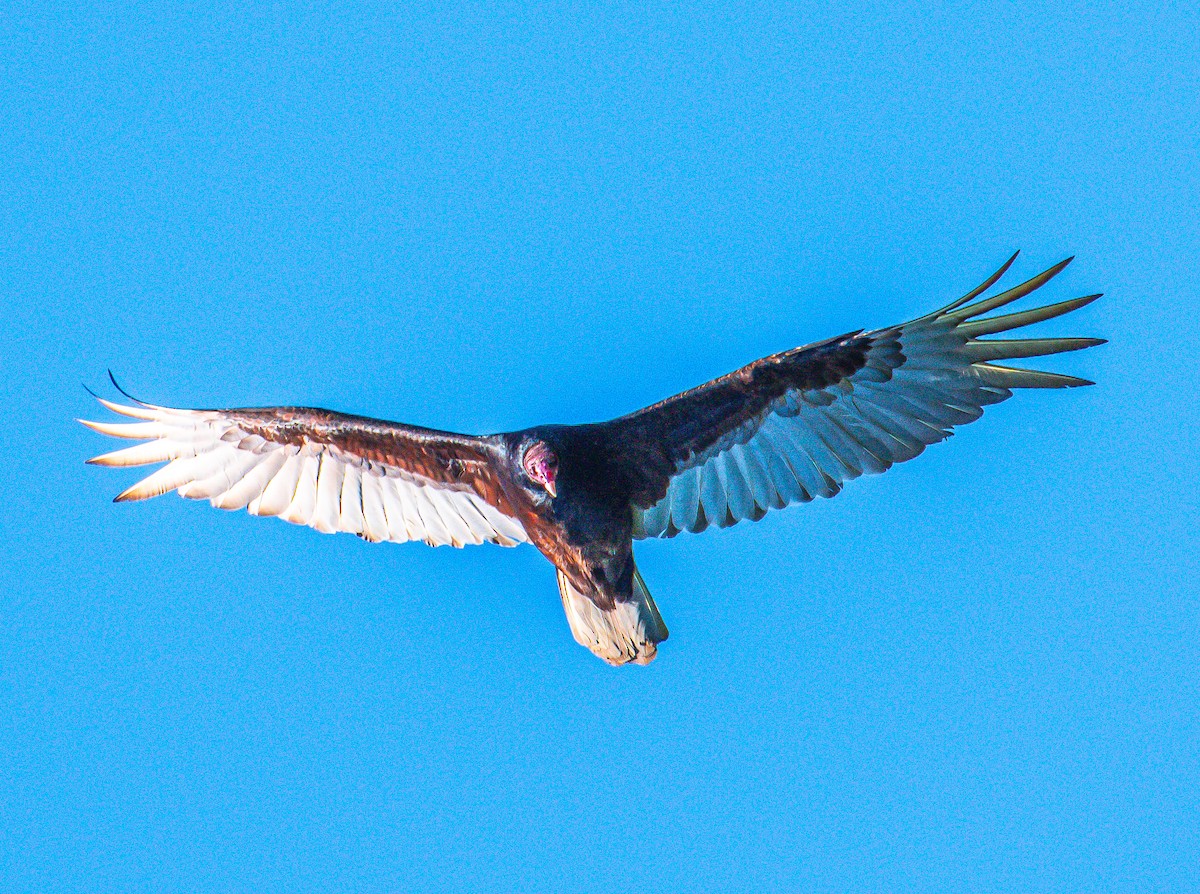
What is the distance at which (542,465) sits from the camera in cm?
718

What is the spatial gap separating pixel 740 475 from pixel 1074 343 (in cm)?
212

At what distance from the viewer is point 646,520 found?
26.0ft

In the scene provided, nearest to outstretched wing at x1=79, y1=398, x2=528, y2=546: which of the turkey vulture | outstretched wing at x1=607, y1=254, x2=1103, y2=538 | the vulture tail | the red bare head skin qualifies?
the turkey vulture

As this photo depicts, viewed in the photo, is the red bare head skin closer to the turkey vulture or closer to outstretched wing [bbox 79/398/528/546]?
the turkey vulture

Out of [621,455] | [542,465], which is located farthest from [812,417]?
[542,465]

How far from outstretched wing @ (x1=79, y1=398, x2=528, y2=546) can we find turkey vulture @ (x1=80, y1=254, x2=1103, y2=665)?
0.01 m

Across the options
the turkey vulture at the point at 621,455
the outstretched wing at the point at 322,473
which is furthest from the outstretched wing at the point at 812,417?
the outstretched wing at the point at 322,473

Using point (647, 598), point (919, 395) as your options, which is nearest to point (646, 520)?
point (647, 598)

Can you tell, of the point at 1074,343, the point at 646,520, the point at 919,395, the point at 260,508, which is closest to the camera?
the point at 1074,343

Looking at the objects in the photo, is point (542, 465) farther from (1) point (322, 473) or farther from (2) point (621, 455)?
(1) point (322, 473)

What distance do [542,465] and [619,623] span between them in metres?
1.23

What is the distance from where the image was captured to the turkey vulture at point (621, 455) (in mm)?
7273

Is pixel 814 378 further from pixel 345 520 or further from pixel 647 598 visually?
pixel 345 520

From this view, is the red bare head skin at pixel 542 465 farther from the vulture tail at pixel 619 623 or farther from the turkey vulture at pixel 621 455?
the vulture tail at pixel 619 623
